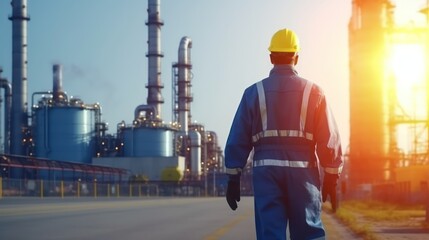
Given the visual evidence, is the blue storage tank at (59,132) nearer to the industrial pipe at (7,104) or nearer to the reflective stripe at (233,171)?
the industrial pipe at (7,104)

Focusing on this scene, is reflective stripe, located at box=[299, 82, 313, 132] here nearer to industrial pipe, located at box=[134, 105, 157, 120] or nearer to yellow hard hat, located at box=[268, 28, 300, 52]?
yellow hard hat, located at box=[268, 28, 300, 52]

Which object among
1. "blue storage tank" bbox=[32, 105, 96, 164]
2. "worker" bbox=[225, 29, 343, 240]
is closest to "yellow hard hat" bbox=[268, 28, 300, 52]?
"worker" bbox=[225, 29, 343, 240]

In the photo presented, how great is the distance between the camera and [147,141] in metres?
79.9

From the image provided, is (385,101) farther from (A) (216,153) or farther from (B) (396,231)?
(B) (396,231)

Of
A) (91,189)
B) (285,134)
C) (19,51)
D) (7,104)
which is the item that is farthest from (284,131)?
(7,104)

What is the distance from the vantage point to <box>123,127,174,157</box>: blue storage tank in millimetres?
79500

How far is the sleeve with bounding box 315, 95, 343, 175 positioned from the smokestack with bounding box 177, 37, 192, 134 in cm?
7951

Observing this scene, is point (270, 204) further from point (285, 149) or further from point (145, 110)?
point (145, 110)

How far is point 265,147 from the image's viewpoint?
555 cm

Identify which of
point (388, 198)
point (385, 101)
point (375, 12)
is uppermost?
point (375, 12)

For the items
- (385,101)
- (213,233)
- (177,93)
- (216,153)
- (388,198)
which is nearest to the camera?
(213,233)

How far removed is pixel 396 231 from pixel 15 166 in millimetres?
43083

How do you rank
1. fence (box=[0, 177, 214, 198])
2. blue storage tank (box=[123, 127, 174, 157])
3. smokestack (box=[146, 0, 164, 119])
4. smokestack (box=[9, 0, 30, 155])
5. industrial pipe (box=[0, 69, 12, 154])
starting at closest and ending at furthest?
fence (box=[0, 177, 214, 198]) → smokestack (box=[9, 0, 30, 155]) → industrial pipe (box=[0, 69, 12, 154]) → smokestack (box=[146, 0, 164, 119]) → blue storage tank (box=[123, 127, 174, 157])

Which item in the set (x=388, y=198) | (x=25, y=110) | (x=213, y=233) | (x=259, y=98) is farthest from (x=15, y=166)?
(x=259, y=98)
